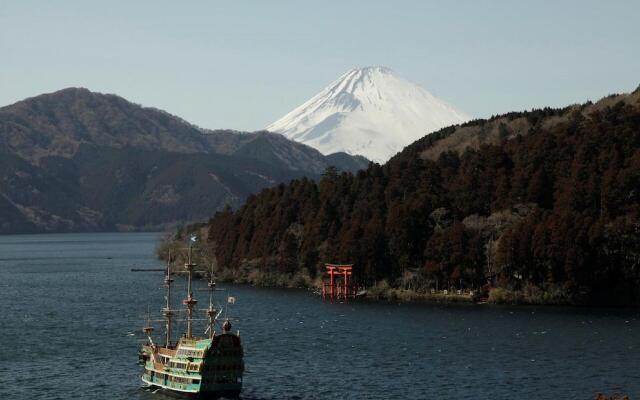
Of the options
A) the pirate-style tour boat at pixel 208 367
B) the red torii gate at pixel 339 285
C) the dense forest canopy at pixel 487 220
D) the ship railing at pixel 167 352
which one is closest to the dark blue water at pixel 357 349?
the pirate-style tour boat at pixel 208 367

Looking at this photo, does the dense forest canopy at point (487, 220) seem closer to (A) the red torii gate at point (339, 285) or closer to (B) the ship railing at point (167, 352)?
(A) the red torii gate at point (339, 285)

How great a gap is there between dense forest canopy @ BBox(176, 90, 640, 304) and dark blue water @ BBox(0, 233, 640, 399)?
6889mm

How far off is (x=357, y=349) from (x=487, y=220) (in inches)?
1943

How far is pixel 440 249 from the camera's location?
125m

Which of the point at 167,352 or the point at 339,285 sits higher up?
the point at 339,285

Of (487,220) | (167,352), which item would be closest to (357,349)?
(167,352)

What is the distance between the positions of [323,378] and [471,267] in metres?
54.3

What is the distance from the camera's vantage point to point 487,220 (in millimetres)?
131250

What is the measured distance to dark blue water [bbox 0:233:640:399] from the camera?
68875 millimetres

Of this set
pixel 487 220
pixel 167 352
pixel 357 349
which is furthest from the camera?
pixel 487 220

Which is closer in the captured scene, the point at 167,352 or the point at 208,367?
the point at 208,367

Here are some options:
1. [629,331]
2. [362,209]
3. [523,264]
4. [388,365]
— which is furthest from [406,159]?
[388,365]

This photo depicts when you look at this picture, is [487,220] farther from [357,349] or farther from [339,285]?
[357,349]

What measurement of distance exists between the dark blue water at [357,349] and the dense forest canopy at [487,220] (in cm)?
689
